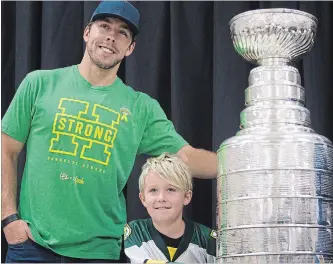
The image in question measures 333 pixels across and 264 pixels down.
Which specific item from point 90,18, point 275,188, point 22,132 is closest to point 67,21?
point 90,18

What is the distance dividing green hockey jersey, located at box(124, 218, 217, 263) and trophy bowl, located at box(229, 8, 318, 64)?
45 centimetres

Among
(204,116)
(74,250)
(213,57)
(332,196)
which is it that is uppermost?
(213,57)

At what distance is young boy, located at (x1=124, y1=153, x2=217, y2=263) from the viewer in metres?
1.67

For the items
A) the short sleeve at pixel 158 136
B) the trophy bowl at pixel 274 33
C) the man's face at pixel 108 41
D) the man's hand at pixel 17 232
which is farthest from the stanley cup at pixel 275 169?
→ the man's hand at pixel 17 232

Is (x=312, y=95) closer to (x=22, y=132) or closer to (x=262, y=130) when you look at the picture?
(x=262, y=130)

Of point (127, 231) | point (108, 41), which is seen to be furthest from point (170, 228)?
point (108, 41)

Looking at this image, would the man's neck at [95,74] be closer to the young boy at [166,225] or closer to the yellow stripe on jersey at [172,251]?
the young boy at [166,225]

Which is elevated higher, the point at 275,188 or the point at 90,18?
the point at 90,18

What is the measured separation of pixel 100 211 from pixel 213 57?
52cm

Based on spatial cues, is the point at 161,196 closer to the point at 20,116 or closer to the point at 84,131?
the point at 84,131

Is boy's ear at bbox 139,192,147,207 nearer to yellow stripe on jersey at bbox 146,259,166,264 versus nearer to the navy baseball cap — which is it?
yellow stripe on jersey at bbox 146,259,166,264

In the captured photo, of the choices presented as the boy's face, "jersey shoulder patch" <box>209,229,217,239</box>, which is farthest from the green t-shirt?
"jersey shoulder patch" <box>209,229,217,239</box>

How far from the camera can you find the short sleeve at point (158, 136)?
1.79 meters

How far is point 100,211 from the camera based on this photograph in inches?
68.9
